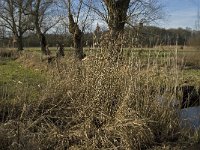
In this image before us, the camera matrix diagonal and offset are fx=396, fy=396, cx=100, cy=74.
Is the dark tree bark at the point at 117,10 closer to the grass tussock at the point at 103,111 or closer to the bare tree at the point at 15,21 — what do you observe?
the grass tussock at the point at 103,111

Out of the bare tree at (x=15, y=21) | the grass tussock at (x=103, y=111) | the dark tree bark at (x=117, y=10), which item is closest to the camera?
the grass tussock at (x=103, y=111)

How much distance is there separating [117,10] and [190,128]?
11.1m

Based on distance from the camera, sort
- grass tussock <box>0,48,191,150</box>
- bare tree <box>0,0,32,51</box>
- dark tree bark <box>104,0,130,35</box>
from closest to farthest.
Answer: grass tussock <box>0,48,191,150</box>, dark tree bark <box>104,0,130,35</box>, bare tree <box>0,0,32,51</box>

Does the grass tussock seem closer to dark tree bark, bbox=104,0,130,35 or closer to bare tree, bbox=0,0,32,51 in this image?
dark tree bark, bbox=104,0,130,35

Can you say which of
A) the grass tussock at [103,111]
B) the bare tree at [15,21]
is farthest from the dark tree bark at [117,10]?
the bare tree at [15,21]

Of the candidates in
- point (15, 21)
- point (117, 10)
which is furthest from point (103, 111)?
point (15, 21)

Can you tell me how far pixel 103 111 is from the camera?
7586 mm

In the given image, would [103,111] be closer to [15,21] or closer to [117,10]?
[117,10]

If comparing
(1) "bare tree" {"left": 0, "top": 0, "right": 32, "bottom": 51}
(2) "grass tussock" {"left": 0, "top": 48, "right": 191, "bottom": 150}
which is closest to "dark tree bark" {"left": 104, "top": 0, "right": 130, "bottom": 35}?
(2) "grass tussock" {"left": 0, "top": 48, "right": 191, "bottom": 150}

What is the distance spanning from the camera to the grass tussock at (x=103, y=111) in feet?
23.1

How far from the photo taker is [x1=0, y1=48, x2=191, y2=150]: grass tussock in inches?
277

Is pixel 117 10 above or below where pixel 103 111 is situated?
above

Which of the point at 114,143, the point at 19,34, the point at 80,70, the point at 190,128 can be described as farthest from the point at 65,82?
the point at 19,34

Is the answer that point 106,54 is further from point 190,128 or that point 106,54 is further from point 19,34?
point 19,34
